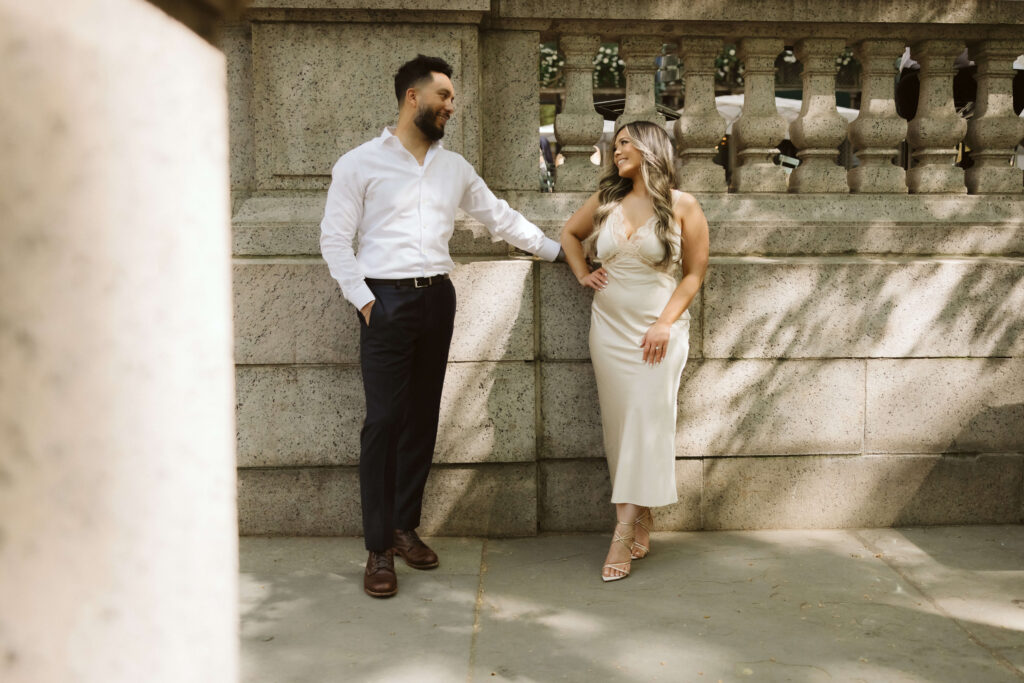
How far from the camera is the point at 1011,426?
5121 millimetres

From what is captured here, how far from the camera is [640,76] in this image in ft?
16.8


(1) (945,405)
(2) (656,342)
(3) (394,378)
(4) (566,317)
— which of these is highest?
(4) (566,317)

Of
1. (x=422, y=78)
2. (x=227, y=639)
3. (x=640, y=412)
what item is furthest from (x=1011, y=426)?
(x=227, y=639)

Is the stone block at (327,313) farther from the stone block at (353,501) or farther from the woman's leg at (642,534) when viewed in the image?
the woman's leg at (642,534)

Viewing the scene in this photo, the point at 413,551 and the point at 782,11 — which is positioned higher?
the point at 782,11

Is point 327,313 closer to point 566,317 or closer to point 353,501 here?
point 353,501

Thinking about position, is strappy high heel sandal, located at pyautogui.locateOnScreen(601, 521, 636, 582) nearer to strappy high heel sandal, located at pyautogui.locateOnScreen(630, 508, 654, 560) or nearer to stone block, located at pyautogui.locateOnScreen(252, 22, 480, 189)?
strappy high heel sandal, located at pyautogui.locateOnScreen(630, 508, 654, 560)

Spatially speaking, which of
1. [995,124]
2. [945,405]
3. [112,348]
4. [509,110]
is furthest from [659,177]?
[112,348]

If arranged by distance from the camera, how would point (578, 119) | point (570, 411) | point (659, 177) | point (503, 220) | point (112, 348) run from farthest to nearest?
point (578, 119), point (570, 411), point (503, 220), point (659, 177), point (112, 348)

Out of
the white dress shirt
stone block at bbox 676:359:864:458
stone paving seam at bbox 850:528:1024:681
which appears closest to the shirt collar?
the white dress shirt

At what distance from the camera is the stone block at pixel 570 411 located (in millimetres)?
4980

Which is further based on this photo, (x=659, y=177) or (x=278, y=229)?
(x=278, y=229)

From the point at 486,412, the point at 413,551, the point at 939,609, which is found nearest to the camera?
the point at 939,609

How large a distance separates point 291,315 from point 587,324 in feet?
4.85
